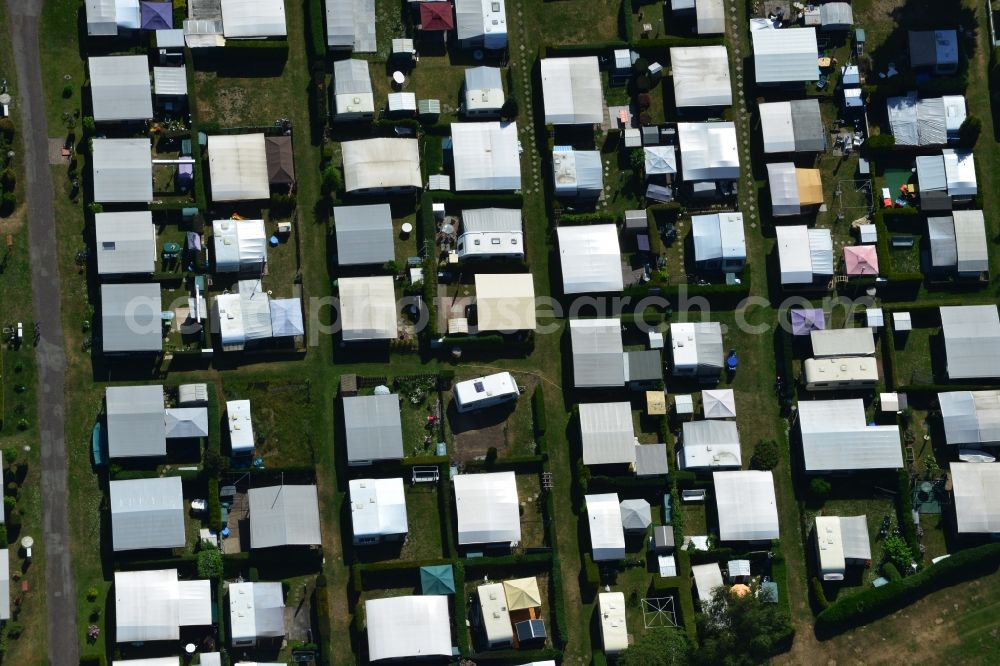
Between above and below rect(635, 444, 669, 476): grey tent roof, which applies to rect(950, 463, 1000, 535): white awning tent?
below

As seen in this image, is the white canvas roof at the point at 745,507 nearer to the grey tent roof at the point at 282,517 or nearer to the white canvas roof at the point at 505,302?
the white canvas roof at the point at 505,302

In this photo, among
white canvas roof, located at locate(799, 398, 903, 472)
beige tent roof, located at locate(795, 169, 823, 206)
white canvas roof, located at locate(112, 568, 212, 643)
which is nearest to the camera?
white canvas roof, located at locate(112, 568, 212, 643)

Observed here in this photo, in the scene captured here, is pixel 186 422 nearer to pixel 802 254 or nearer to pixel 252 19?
pixel 252 19

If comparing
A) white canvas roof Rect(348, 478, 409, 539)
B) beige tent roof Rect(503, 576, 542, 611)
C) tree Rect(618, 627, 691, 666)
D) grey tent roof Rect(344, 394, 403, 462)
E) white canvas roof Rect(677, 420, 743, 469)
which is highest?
grey tent roof Rect(344, 394, 403, 462)

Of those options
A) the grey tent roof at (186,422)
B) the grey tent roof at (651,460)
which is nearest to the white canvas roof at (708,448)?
the grey tent roof at (651,460)

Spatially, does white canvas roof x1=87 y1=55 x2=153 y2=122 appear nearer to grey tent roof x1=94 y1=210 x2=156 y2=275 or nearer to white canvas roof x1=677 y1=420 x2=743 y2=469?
Answer: grey tent roof x1=94 y1=210 x2=156 y2=275

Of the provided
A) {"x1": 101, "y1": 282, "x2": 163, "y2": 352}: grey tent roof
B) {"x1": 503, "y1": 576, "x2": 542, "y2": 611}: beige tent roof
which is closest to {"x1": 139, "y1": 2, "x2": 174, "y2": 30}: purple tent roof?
{"x1": 101, "y1": 282, "x2": 163, "y2": 352}: grey tent roof

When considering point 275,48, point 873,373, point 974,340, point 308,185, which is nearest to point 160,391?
point 308,185

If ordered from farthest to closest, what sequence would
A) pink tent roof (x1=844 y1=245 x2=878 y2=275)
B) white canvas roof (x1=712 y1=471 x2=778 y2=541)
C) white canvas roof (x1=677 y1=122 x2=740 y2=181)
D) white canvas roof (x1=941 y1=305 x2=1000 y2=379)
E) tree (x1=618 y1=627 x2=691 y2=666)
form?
pink tent roof (x1=844 y1=245 x2=878 y2=275) → white canvas roof (x1=677 y1=122 x2=740 y2=181) → white canvas roof (x1=941 y1=305 x2=1000 y2=379) → white canvas roof (x1=712 y1=471 x2=778 y2=541) → tree (x1=618 y1=627 x2=691 y2=666)

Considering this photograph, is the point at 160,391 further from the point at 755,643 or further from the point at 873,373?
the point at 873,373
